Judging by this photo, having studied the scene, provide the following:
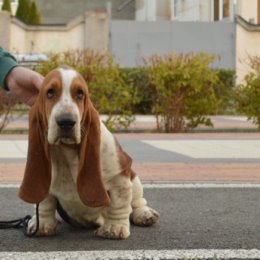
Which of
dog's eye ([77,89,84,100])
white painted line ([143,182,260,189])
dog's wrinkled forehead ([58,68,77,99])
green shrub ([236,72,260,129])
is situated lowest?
white painted line ([143,182,260,189])

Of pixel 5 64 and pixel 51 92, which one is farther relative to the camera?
pixel 5 64

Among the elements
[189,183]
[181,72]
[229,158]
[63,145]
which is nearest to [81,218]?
[63,145]

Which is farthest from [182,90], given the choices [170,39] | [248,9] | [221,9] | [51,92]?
[221,9]

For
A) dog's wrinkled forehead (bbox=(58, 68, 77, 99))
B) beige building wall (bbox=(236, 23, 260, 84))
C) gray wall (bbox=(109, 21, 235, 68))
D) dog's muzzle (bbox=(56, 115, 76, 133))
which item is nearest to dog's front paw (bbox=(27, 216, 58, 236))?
dog's muzzle (bbox=(56, 115, 76, 133))

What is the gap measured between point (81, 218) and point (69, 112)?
0.89m

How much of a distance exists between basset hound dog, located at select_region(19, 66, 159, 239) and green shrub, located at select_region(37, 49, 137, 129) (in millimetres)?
9793

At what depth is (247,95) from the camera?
48.8 feet

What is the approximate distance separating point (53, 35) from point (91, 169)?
23100 mm

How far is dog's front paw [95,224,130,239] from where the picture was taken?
434cm

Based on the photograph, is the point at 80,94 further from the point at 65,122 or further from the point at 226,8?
the point at 226,8

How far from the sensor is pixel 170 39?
89.6ft

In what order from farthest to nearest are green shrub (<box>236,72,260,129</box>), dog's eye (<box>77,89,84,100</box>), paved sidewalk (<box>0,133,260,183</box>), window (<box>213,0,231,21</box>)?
window (<box>213,0,231,21</box>)
green shrub (<box>236,72,260,129</box>)
paved sidewalk (<box>0,133,260,183</box>)
dog's eye (<box>77,89,84,100</box>)

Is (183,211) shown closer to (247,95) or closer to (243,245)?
(243,245)

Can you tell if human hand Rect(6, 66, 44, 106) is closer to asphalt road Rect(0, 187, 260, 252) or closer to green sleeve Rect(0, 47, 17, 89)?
green sleeve Rect(0, 47, 17, 89)
